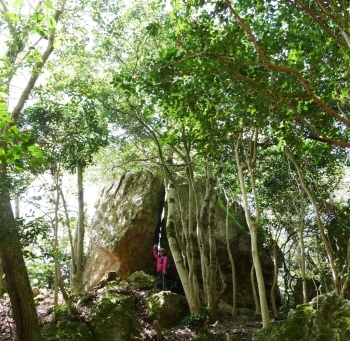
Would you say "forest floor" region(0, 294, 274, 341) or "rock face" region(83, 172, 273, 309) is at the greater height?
"rock face" region(83, 172, 273, 309)

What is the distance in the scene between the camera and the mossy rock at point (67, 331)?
8559 millimetres

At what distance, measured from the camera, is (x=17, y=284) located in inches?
271

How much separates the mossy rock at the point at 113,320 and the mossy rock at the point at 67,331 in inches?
13.5

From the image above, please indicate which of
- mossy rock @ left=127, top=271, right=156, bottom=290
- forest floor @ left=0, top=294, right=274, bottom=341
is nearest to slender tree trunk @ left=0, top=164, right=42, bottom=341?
forest floor @ left=0, top=294, right=274, bottom=341

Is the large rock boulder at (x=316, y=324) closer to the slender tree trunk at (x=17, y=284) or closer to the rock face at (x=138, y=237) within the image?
the slender tree trunk at (x=17, y=284)

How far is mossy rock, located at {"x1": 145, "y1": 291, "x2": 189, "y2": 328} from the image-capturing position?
10492 mm

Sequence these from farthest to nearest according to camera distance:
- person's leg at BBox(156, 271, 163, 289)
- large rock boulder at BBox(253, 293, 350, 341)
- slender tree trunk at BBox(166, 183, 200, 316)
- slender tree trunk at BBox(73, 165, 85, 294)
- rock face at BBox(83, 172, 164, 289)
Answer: rock face at BBox(83, 172, 164, 289)
person's leg at BBox(156, 271, 163, 289)
slender tree trunk at BBox(73, 165, 85, 294)
slender tree trunk at BBox(166, 183, 200, 316)
large rock boulder at BBox(253, 293, 350, 341)

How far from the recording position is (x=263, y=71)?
5.29 meters

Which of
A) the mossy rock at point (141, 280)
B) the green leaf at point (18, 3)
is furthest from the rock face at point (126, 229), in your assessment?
the green leaf at point (18, 3)

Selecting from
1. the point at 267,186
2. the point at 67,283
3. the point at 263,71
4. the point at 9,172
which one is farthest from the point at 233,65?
the point at 67,283

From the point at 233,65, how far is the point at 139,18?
8804mm

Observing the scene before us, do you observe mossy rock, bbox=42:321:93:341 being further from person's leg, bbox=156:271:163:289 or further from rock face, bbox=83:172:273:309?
Result: rock face, bbox=83:172:273:309

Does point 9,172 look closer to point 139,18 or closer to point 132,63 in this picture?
point 132,63

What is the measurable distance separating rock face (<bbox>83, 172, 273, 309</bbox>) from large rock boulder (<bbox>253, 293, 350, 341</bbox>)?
8435 mm
